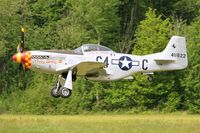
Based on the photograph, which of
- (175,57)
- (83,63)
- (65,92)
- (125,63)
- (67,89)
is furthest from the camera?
(175,57)

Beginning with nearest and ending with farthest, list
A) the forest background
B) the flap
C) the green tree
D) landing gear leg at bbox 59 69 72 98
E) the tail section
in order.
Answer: landing gear leg at bbox 59 69 72 98, the flap, the tail section, the green tree, the forest background

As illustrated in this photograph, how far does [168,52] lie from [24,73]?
70.5ft

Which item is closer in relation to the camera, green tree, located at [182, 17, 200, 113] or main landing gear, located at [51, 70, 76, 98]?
main landing gear, located at [51, 70, 76, 98]

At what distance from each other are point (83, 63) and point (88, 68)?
31.3 inches

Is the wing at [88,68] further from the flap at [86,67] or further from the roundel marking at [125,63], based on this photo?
the roundel marking at [125,63]

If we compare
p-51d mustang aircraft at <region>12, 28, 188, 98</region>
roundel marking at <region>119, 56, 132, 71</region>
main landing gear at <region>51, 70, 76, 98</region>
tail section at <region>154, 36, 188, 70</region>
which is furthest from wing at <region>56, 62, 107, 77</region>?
tail section at <region>154, 36, 188, 70</region>

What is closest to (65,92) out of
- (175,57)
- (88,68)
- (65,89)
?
(65,89)

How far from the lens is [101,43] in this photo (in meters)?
51.6

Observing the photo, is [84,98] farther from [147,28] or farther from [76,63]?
[76,63]

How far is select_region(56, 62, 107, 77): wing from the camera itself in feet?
95.7

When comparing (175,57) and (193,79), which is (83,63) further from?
(193,79)

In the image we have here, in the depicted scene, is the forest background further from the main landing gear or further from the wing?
the main landing gear

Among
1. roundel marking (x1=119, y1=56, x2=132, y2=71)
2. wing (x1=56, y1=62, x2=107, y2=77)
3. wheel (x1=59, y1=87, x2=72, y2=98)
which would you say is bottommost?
wheel (x1=59, y1=87, x2=72, y2=98)

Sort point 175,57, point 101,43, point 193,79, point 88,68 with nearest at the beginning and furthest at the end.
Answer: point 88,68, point 175,57, point 193,79, point 101,43
